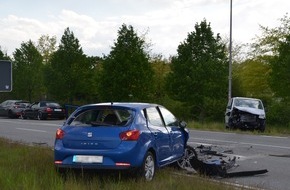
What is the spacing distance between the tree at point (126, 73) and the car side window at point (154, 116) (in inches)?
880

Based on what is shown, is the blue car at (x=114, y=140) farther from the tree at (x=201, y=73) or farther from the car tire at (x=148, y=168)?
the tree at (x=201, y=73)

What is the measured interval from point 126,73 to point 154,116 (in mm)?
22842

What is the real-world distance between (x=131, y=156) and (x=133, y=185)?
2.30ft

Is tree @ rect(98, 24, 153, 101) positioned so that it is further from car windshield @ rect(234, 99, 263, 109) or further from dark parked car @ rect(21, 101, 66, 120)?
car windshield @ rect(234, 99, 263, 109)

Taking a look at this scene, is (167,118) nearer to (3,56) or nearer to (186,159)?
(186,159)

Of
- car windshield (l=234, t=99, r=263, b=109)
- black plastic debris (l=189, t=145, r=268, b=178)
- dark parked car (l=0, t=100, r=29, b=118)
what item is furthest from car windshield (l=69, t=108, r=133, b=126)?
dark parked car (l=0, t=100, r=29, b=118)

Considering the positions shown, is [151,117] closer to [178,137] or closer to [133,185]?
[178,137]

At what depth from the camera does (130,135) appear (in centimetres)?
797

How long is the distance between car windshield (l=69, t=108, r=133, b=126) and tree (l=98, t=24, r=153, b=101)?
22.8 m

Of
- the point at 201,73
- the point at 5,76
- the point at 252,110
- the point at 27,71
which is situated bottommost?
the point at 252,110

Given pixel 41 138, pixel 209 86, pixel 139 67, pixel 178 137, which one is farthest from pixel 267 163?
pixel 139 67

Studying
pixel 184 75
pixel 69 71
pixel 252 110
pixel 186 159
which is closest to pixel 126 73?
pixel 184 75

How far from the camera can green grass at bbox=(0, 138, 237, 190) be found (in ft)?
23.2

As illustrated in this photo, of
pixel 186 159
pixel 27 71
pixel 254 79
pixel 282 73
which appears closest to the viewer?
pixel 186 159
